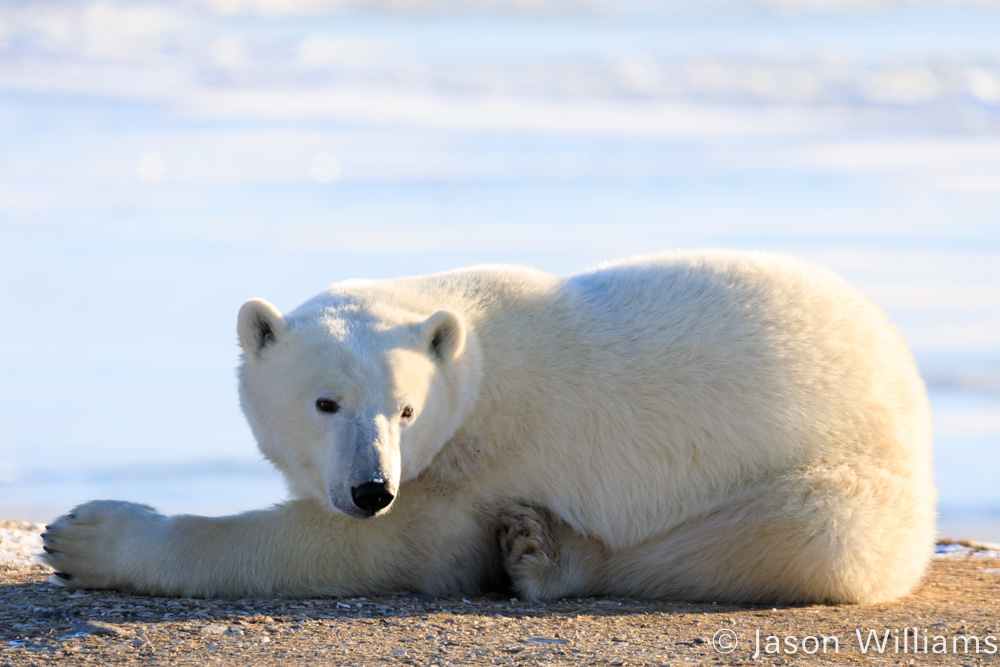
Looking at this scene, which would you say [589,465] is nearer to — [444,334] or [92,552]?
[444,334]

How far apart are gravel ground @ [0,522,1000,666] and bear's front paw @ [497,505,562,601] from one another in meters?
0.08

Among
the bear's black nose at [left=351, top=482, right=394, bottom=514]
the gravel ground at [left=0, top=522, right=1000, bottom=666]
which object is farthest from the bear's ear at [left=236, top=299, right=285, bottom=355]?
the gravel ground at [left=0, top=522, right=1000, bottom=666]

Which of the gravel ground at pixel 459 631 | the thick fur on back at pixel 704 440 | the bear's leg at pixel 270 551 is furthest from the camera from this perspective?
the thick fur on back at pixel 704 440

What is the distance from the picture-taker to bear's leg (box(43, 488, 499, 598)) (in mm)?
4547

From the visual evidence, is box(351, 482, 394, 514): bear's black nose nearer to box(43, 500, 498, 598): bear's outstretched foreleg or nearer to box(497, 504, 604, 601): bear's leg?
box(43, 500, 498, 598): bear's outstretched foreleg

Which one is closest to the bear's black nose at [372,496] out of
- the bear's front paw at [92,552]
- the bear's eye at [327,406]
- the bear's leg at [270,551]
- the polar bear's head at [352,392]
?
the polar bear's head at [352,392]

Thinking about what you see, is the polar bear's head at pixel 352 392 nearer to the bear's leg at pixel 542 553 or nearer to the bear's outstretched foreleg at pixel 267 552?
the bear's outstretched foreleg at pixel 267 552

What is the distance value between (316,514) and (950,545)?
12.3 feet

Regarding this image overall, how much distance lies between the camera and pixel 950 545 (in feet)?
22.0

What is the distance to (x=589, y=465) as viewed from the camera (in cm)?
478

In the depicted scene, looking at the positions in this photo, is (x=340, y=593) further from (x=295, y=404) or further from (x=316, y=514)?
(x=295, y=404)

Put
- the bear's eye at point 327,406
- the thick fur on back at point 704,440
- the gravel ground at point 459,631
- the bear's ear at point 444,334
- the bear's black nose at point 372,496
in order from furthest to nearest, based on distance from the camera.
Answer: the thick fur on back at point 704,440 < the bear's ear at point 444,334 < the bear's eye at point 327,406 < the bear's black nose at point 372,496 < the gravel ground at point 459,631

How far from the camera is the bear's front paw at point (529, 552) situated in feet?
15.2

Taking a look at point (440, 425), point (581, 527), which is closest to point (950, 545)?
point (581, 527)
